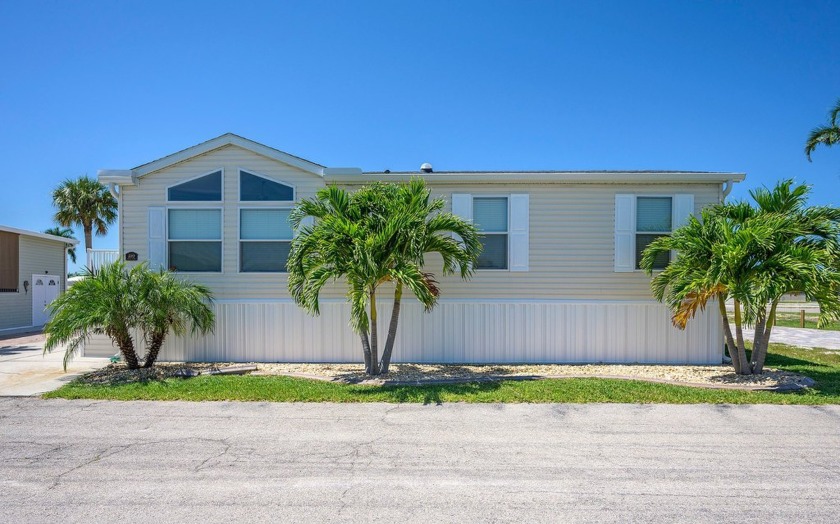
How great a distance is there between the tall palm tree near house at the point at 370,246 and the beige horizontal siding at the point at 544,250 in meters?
1.73

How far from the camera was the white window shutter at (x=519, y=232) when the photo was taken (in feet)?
32.5

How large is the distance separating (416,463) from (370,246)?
3.65 meters

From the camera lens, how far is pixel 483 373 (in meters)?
8.81

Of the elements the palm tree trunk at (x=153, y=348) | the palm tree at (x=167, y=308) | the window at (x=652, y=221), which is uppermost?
the window at (x=652, y=221)

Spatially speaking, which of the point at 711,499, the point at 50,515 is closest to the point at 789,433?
the point at 711,499

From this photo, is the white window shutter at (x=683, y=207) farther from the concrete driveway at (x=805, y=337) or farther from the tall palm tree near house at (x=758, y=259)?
the concrete driveway at (x=805, y=337)

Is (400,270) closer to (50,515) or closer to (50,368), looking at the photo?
(50,515)

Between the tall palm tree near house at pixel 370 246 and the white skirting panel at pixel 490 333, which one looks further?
the white skirting panel at pixel 490 333

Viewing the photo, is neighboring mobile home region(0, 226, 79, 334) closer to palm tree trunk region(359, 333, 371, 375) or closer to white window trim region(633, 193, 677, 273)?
palm tree trunk region(359, 333, 371, 375)

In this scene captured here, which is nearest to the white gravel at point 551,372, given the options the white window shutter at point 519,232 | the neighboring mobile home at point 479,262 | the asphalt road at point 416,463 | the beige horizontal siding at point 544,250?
the neighboring mobile home at point 479,262

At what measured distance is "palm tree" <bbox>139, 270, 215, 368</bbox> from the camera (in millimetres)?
8523

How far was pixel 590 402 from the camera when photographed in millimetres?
6918

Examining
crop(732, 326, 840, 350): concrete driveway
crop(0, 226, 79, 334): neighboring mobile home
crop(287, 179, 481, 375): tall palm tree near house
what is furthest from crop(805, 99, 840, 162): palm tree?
crop(0, 226, 79, 334): neighboring mobile home

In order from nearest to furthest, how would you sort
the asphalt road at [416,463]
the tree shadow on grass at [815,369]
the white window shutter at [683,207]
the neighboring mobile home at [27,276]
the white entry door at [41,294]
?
the asphalt road at [416,463], the tree shadow on grass at [815,369], the white window shutter at [683,207], the neighboring mobile home at [27,276], the white entry door at [41,294]
